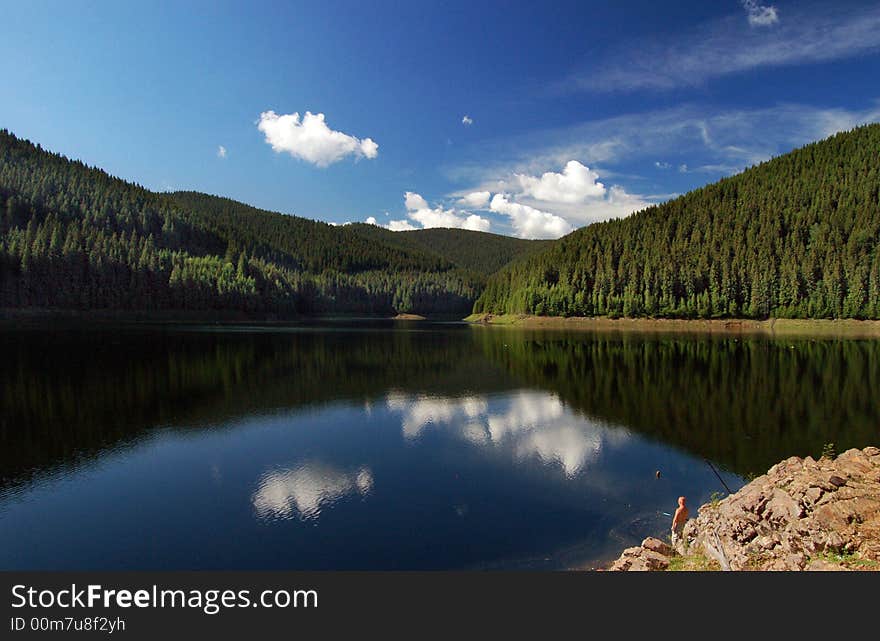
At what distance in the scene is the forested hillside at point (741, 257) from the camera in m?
127

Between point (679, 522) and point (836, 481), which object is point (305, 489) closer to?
point (679, 522)

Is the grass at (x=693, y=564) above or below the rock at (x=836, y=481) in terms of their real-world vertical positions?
below

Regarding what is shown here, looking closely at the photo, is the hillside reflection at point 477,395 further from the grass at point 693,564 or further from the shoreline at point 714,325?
the shoreline at point 714,325

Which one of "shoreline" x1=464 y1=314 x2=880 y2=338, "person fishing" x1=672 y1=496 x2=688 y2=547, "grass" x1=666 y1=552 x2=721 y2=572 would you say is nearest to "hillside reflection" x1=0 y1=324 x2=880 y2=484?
"person fishing" x1=672 y1=496 x2=688 y2=547

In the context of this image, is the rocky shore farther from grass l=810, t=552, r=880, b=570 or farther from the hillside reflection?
the hillside reflection

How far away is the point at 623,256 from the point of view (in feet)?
549

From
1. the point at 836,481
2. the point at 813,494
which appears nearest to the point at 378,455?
the point at 813,494

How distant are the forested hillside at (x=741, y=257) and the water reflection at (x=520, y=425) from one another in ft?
379

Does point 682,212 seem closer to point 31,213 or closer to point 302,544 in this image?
point 302,544

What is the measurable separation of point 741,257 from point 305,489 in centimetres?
16091

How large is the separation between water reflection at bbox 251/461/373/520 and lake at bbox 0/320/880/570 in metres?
0.12

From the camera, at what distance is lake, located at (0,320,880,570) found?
52.6ft

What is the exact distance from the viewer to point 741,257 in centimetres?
14625

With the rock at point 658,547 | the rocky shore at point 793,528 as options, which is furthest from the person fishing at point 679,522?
the rock at point 658,547
